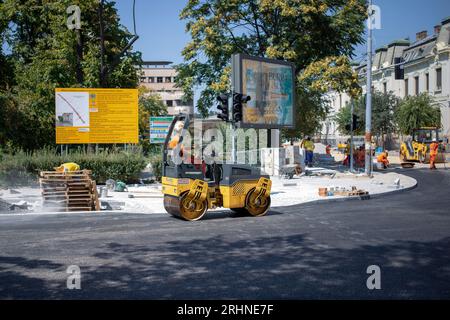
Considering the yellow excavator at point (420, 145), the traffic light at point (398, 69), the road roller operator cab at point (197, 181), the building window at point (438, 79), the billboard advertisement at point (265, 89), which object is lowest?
the road roller operator cab at point (197, 181)

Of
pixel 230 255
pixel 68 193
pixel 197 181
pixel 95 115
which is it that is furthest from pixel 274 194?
pixel 230 255

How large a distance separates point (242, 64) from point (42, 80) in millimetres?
12880

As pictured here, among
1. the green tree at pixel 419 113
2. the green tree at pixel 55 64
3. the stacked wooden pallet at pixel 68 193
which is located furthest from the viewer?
the green tree at pixel 419 113

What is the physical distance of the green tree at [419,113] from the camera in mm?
50656

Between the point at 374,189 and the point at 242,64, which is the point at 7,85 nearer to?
the point at 242,64

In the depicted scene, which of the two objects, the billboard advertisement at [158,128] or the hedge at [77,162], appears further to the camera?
the billboard advertisement at [158,128]

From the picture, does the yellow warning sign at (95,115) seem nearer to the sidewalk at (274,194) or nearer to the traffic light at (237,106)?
the sidewalk at (274,194)

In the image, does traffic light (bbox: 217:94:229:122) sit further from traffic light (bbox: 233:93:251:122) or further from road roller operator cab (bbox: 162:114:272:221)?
road roller operator cab (bbox: 162:114:272:221)

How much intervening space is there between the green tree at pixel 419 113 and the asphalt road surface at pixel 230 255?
40178mm

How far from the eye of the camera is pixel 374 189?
19.5m

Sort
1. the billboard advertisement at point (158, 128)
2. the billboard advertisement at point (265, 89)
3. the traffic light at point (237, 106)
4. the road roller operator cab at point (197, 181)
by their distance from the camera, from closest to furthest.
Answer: the road roller operator cab at point (197, 181), the traffic light at point (237, 106), the billboard advertisement at point (265, 89), the billboard advertisement at point (158, 128)

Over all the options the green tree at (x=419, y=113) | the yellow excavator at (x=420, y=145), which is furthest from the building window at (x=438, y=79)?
the yellow excavator at (x=420, y=145)

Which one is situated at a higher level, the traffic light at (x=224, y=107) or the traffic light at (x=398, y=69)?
the traffic light at (x=398, y=69)

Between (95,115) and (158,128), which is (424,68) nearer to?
(158,128)
